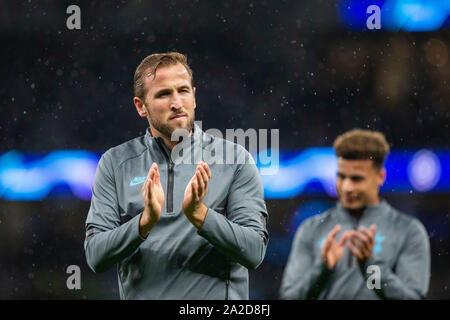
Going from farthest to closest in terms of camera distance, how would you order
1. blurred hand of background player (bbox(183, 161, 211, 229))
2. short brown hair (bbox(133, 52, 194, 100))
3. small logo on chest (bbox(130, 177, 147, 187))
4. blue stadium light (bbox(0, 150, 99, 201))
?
blue stadium light (bbox(0, 150, 99, 201)) → short brown hair (bbox(133, 52, 194, 100)) → small logo on chest (bbox(130, 177, 147, 187)) → blurred hand of background player (bbox(183, 161, 211, 229))

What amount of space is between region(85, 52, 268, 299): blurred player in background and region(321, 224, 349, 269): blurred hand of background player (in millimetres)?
426

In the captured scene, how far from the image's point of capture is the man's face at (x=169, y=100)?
2465 millimetres

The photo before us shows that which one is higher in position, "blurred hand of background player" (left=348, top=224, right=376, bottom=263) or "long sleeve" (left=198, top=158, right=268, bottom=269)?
"long sleeve" (left=198, top=158, right=268, bottom=269)

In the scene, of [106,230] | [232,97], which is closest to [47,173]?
[232,97]

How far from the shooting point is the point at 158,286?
231 cm

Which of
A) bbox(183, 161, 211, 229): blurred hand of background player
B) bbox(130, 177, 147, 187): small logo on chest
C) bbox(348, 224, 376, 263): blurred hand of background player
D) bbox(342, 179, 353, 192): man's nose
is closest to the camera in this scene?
bbox(183, 161, 211, 229): blurred hand of background player

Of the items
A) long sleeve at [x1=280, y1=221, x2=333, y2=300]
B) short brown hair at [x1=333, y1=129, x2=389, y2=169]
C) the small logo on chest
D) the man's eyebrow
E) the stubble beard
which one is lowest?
long sleeve at [x1=280, y1=221, x2=333, y2=300]

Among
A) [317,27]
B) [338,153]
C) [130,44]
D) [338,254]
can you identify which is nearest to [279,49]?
[317,27]

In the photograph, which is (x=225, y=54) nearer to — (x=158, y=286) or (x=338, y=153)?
(x=338, y=153)

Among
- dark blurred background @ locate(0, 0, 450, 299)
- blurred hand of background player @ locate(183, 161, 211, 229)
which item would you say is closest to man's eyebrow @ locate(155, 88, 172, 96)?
blurred hand of background player @ locate(183, 161, 211, 229)

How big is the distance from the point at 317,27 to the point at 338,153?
3772 mm

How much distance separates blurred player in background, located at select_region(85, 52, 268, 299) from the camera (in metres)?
2.25

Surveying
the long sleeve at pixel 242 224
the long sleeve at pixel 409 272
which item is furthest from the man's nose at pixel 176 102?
the long sleeve at pixel 409 272

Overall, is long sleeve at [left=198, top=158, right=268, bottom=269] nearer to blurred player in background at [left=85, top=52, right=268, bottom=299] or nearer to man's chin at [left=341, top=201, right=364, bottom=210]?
blurred player in background at [left=85, top=52, right=268, bottom=299]
